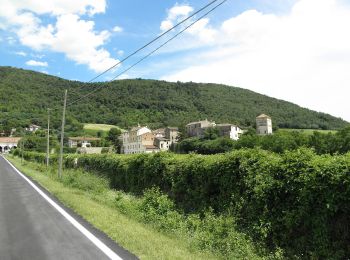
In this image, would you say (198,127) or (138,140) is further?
(198,127)

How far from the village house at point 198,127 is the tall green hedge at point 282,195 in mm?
130965

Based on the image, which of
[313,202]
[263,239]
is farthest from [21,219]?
[313,202]

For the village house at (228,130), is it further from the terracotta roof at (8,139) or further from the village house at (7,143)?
the village house at (7,143)

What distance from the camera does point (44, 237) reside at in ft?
29.3

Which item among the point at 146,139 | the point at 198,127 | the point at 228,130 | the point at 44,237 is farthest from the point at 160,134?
the point at 44,237

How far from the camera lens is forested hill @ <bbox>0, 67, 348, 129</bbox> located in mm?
123438

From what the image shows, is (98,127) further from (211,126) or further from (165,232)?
(165,232)

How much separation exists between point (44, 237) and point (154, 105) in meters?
162

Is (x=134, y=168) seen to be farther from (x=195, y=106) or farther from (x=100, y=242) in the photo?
(x=195, y=106)

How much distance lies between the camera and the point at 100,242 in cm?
826

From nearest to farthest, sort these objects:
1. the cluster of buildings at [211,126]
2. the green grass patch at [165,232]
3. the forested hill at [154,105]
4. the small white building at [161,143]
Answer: the green grass patch at [165,232]
the forested hill at [154,105]
the cluster of buildings at [211,126]
the small white building at [161,143]

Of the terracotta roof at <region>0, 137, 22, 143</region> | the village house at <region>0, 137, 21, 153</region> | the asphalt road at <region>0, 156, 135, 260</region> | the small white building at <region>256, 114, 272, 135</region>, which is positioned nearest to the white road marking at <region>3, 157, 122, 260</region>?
the asphalt road at <region>0, 156, 135, 260</region>

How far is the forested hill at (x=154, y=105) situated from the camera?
123 m

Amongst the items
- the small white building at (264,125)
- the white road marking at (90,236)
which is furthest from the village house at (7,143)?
the white road marking at (90,236)
